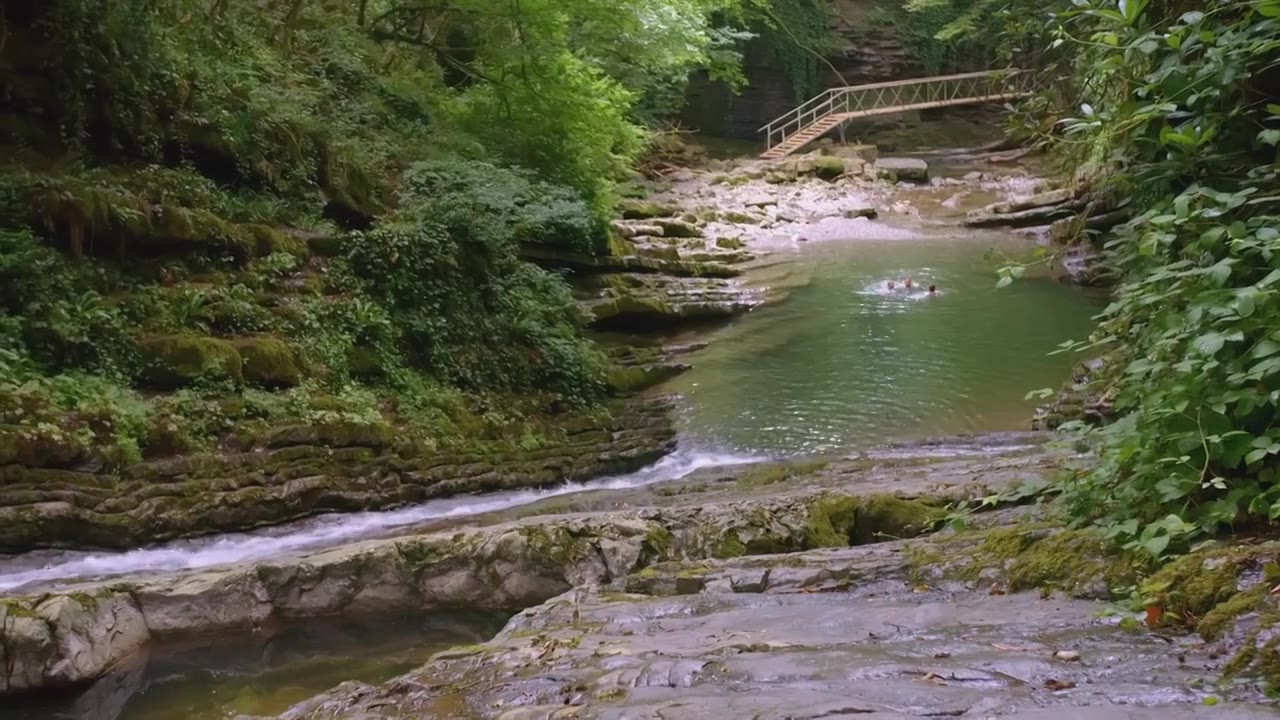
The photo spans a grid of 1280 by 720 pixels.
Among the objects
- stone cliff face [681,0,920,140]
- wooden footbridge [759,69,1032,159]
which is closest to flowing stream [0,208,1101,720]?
wooden footbridge [759,69,1032,159]

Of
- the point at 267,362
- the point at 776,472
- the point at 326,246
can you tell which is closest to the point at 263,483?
the point at 267,362

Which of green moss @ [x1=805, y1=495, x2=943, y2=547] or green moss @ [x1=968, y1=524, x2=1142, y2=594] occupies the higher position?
green moss @ [x1=968, y1=524, x2=1142, y2=594]

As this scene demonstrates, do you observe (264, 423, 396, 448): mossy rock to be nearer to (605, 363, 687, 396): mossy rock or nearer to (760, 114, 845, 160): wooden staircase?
(605, 363, 687, 396): mossy rock

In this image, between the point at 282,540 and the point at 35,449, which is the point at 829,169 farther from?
the point at 35,449

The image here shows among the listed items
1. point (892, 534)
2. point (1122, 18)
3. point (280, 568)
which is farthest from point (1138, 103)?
point (280, 568)

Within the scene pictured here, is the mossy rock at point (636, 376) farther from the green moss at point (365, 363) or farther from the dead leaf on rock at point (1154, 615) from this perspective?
the dead leaf on rock at point (1154, 615)

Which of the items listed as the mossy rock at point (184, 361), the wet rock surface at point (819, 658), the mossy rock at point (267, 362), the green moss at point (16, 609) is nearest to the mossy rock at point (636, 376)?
the mossy rock at point (267, 362)

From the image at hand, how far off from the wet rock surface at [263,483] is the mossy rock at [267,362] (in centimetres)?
66

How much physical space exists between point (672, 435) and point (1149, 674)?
8194 millimetres

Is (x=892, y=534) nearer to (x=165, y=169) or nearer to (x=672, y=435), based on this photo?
(x=672, y=435)

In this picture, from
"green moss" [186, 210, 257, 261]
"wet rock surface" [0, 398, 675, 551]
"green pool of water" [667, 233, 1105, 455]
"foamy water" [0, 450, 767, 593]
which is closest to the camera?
"foamy water" [0, 450, 767, 593]

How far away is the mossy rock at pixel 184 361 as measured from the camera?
25.0 feet

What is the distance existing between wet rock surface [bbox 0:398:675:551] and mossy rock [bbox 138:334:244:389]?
31.9 inches

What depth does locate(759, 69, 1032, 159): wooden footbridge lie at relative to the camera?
30078 millimetres
